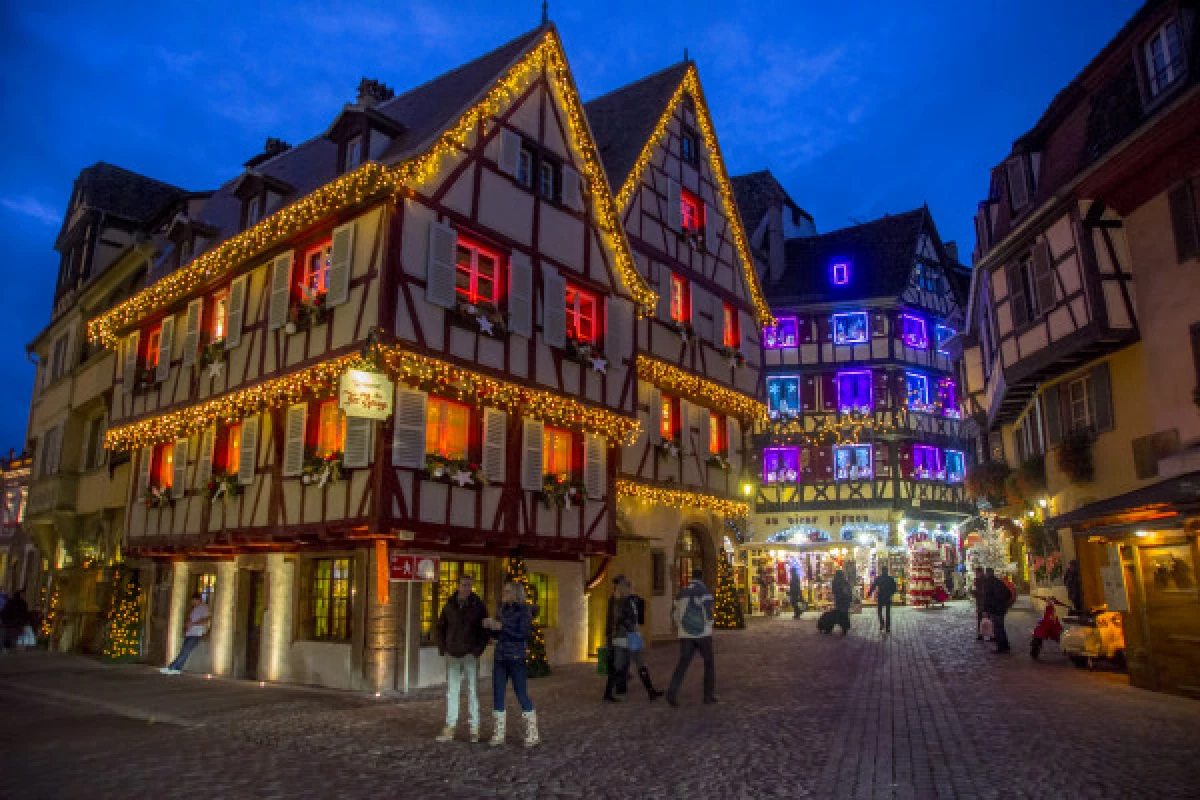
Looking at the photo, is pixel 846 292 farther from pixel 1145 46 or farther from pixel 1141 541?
pixel 1141 541

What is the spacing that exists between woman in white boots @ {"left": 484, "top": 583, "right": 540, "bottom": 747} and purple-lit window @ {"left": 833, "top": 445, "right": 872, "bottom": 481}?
1240 inches

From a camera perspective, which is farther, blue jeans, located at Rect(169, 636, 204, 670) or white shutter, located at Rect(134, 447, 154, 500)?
white shutter, located at Rect(134, 447, 154, 500)

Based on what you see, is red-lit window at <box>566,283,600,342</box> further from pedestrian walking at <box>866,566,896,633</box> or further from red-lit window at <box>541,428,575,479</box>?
pedestrian walking at <box>866,566,896,633</box>

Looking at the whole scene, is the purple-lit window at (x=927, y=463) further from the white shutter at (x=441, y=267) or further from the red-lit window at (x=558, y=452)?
the white shutter at (x=441, y=267)

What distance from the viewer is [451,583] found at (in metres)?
16.0

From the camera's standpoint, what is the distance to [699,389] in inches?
909

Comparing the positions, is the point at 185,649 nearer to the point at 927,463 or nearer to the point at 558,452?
the point at 558,452

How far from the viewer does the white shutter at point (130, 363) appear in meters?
20.9

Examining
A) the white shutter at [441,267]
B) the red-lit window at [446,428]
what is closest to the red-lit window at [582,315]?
the red-lit window at [446,428]

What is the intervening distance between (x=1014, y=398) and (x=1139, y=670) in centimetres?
983

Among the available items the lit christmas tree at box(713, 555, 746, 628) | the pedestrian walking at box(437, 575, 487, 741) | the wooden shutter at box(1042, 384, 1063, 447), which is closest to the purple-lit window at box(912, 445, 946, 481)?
the lit christmas tree at box(713, 555, 746, 628)

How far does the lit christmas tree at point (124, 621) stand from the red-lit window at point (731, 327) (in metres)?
16.3

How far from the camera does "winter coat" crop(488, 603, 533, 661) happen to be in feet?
30.1

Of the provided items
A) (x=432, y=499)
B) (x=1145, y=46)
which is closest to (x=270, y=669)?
(x=432, y=499)
